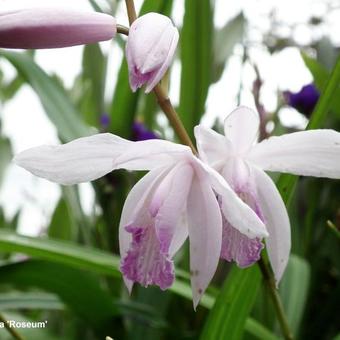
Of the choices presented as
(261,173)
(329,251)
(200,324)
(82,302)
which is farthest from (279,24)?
(261,173)

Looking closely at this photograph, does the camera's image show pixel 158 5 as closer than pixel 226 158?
No

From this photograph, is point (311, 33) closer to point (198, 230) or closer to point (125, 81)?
point (125, 81)

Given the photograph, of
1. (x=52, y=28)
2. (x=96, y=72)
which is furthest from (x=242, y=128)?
(x=96, y=72)

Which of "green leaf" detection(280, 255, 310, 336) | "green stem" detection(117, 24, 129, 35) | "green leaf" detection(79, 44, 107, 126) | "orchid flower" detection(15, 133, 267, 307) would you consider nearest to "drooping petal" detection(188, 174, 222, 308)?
"orchid flower" detection(15, 133, 267, 307)

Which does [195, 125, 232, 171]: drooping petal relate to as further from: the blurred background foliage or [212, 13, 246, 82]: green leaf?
[212, 13, 246, 82]: green leaf

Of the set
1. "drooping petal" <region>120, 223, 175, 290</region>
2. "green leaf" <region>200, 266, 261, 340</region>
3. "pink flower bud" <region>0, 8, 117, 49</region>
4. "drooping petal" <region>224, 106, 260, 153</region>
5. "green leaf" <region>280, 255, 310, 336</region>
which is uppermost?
"pink flower bud" <region>0, 8, 117, 49</region>

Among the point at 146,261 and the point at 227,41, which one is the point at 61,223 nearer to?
the point at 227,41
